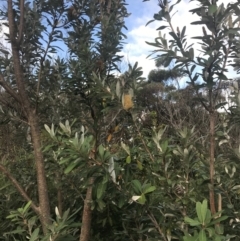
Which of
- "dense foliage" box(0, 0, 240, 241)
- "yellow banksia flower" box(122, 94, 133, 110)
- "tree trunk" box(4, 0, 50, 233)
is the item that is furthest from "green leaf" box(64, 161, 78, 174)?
"tree trunk" box(4, 0, 50, 233)

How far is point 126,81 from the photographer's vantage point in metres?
2.71

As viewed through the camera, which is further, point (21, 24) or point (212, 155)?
point (21, 24)

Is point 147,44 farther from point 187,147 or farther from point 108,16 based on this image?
point 108,16

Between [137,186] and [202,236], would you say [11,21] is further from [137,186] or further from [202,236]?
[202,236]

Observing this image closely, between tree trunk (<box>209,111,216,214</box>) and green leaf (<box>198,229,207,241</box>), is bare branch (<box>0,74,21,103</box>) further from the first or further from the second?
green leaf (<box>198,229,207,241</box>)

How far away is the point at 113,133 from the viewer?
2910 millimetres

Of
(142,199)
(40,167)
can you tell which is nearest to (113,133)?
(40,167)

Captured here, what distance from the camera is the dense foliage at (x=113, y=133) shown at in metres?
2.08

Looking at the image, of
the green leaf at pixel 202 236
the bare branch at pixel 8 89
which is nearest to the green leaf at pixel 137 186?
the green leaf at pixel 202 236

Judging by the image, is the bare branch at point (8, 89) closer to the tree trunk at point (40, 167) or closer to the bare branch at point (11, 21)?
the tree trunk at point (40, 167)

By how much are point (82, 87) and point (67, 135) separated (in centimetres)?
57

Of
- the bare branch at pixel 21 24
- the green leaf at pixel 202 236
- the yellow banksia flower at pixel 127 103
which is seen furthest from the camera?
the bare branch at pixel 21 24

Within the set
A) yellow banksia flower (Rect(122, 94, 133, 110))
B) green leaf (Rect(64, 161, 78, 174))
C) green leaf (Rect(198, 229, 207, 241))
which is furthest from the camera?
yellow banksia flower (Rect(122, 94, 133, 110))

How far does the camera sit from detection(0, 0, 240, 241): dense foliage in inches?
81.7
